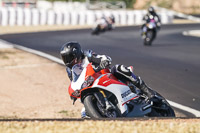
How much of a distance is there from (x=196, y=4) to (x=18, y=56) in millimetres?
44952

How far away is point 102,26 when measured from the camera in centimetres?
2880

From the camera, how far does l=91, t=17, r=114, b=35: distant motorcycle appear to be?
27562mm

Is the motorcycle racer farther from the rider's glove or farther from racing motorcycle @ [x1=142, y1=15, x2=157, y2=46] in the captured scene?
racing motorcycle @ [x1=142, y1=15, x2=157, y2=46]

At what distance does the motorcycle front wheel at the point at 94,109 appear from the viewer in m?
6.20

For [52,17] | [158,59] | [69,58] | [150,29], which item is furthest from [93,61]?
[52,17]

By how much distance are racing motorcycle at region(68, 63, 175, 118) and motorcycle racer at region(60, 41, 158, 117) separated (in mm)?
105

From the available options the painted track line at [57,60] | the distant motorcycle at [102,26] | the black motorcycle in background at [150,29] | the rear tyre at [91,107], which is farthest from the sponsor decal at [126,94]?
the distant motorcycle at [102,26]

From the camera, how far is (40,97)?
993 centimetres

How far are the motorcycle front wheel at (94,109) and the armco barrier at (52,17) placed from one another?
90.6 ft

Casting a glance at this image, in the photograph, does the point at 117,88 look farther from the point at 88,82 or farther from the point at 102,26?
the point at 102,26

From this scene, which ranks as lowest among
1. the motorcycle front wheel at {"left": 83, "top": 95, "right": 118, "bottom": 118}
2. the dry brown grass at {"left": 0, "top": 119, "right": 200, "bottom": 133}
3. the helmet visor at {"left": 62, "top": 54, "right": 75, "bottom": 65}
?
the dry brown grass at {"left": 0, "top": 119, "right": 200, "bottom": 133}

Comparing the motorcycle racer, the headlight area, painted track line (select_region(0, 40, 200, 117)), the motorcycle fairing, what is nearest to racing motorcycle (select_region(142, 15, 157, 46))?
painted track line (select_region(0, 40, 200, 117))

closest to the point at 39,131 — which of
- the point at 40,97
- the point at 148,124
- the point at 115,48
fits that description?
the point at 148,124

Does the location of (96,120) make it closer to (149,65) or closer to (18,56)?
(149,65)
